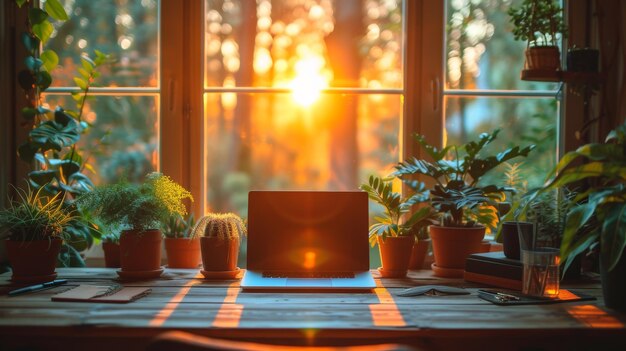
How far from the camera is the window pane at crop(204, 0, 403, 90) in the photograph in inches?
98.5

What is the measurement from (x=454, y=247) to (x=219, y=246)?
2.90 ft

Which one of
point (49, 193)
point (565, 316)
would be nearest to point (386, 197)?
point (565, 316)

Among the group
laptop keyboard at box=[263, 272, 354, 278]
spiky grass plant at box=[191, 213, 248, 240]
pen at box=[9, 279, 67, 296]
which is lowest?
pen at box=[9, 279, 67, 296]

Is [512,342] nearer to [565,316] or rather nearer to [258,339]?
[565,316]

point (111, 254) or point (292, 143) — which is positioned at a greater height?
point (292, 143)

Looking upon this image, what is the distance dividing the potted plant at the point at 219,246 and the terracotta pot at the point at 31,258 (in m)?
0.53

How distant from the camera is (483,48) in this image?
2.50 meters

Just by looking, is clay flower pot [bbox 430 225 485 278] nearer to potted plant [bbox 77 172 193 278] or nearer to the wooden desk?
the wooden desk

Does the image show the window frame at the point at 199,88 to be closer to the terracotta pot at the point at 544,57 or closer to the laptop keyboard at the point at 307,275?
the terracotta pot at the point at 544,57

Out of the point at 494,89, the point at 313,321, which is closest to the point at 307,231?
the point at 313,321

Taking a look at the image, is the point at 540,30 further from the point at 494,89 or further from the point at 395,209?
the point at 395,209

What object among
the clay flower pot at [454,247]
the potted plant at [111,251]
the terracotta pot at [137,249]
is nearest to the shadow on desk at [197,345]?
the terracotta pot at [137,249]

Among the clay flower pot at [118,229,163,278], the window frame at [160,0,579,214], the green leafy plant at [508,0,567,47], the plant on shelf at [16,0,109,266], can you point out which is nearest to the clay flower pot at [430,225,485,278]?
the window frame at [160,0,579,214]

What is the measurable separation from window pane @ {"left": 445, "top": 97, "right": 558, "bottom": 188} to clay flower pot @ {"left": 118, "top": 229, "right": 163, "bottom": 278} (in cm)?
134
